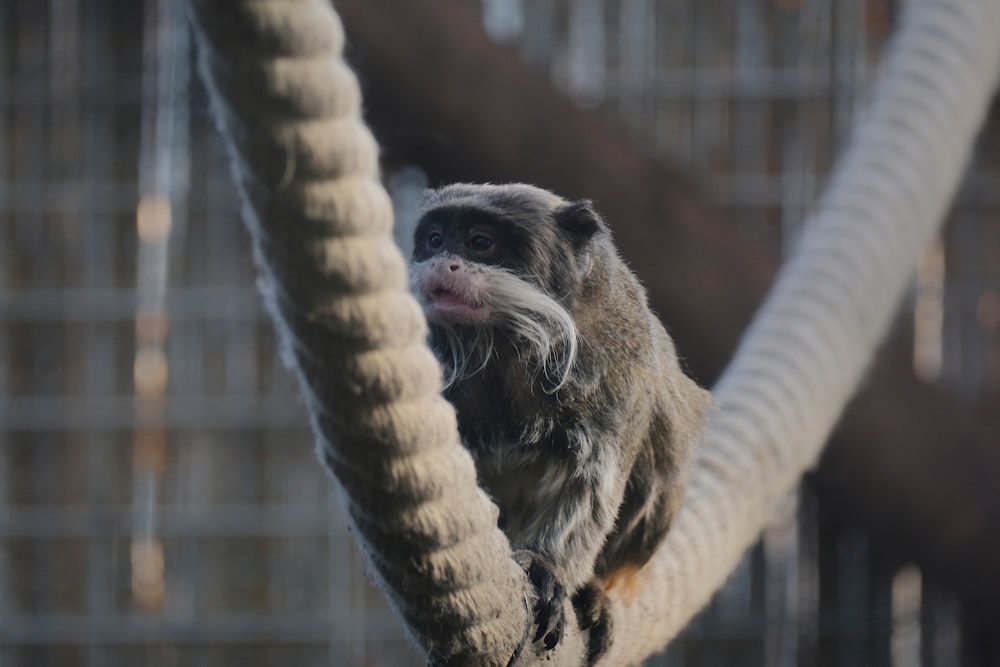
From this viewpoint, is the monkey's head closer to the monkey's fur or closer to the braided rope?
the monkey's fur

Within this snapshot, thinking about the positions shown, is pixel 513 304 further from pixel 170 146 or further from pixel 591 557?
pixel 170 146

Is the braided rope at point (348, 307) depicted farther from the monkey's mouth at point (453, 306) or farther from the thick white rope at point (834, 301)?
the thick white rope at point (834, 301)

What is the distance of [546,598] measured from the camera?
1.54 meters

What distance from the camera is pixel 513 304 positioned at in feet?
5.72

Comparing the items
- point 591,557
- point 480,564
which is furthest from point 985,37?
point 480,564

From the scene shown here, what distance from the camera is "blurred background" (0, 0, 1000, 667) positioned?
14.2 feet

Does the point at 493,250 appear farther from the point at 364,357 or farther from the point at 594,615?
the point at 364,357

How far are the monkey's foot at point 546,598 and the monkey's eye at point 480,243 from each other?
0.45 metres

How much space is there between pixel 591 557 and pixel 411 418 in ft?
2.74

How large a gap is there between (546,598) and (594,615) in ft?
0.76

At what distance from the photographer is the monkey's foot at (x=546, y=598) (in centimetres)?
144

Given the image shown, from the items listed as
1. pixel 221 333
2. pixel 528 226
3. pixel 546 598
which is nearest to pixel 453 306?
pixel 528 226

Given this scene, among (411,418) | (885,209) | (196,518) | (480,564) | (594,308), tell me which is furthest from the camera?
(196,518)

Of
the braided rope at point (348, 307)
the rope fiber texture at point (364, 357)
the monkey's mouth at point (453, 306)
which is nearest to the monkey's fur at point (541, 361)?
the monkey's mouth at point (453, 306)
